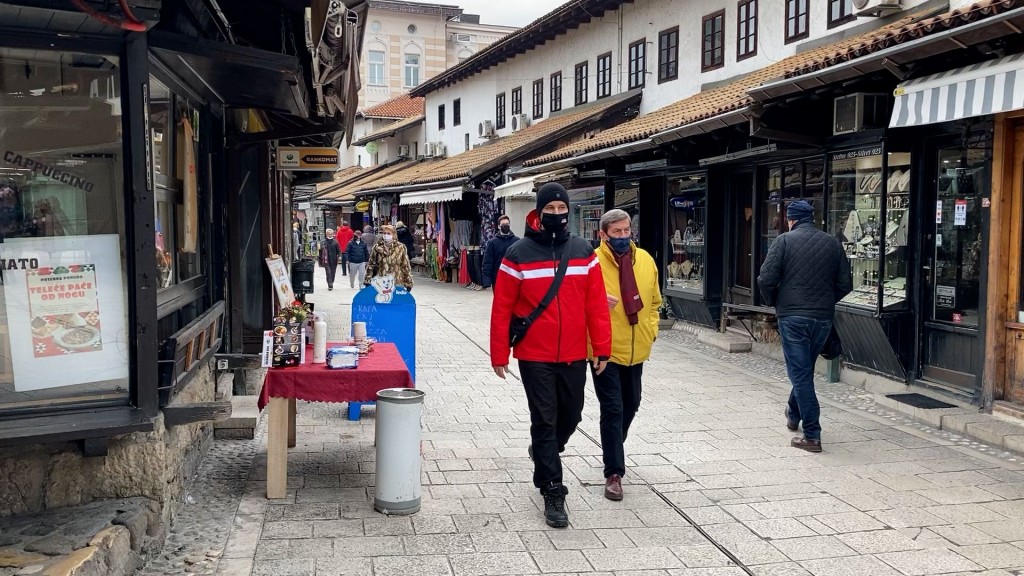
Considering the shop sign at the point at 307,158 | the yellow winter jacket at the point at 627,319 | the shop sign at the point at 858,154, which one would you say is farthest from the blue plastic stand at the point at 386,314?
the shop sign at the point at 858,154

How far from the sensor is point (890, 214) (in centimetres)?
862

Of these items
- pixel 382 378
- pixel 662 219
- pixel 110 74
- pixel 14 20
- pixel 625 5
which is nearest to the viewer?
pixel 14 20

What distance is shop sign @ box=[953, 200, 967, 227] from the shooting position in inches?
307

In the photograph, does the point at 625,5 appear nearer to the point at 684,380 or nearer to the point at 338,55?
the point at 684,380

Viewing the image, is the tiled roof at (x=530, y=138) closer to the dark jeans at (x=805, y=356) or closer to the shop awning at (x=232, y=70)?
the dark jeans at (x=805, y=356)

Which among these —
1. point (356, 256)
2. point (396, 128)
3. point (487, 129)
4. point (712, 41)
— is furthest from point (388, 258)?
point (396, 128)

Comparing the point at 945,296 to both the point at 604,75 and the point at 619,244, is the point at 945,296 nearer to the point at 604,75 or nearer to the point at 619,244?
the point at 619,244

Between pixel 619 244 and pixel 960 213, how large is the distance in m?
4.07

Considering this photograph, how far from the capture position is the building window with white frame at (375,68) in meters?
50.0

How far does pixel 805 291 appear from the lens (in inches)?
259

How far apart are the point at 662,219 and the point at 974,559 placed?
399 inches

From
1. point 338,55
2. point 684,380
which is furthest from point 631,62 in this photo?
point 338,55

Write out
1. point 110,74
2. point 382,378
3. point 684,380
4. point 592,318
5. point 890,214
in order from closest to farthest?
1. point 110,74
2. point 592,318
3. point 382,378
4. point 890,214
5. point 684,380

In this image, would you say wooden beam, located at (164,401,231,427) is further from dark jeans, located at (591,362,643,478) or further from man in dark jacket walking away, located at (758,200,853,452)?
man in dark jacket walking away, located at (758,200,853,452)
